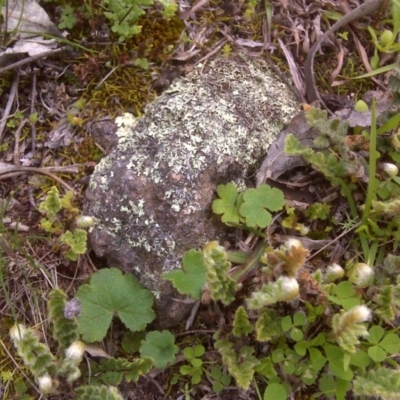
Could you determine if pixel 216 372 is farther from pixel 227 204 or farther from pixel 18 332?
pixel 18 332

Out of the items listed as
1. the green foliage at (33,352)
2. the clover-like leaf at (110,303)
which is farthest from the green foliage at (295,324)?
the green foliage at (33,352)

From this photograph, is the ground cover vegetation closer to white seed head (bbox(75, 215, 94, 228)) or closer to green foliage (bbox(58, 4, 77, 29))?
white seed head (bbox(75, 215, 94, 228))

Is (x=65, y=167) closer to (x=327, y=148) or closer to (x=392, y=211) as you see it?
(x=327, y=148)

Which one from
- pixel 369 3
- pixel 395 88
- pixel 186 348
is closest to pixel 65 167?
pixel 186 348

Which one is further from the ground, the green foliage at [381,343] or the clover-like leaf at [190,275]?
the clover-like leaf at [190,275]

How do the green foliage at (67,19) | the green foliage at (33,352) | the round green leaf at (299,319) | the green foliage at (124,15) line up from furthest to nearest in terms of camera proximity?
1. the green foliage at (67,19)
2. the green foliage at (124,15)
3. the round green leaf at (299,319)
4. the green foliage at (33,352)

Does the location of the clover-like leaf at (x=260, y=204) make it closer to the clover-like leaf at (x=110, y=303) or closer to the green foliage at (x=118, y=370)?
the clover-like leaf at (x=110, y=303)
